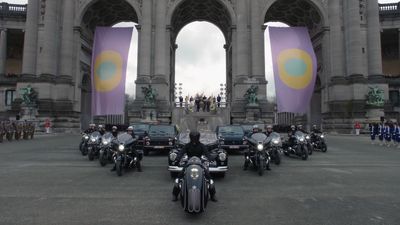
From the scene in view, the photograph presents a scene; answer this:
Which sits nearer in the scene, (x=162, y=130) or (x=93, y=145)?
(x=93, y=145)

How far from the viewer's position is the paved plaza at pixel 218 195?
6.08 metres

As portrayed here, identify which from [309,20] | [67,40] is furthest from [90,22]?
[309,20]

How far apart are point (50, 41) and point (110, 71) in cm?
1190

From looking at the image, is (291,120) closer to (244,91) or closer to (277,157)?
(244,91)

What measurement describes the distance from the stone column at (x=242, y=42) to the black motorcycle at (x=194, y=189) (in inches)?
1402

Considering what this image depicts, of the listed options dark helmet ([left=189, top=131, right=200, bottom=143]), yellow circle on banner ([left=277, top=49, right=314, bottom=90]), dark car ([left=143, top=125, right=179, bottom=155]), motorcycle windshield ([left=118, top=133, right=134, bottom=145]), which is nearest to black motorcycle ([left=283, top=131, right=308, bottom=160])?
dark car ([left=143, top=125, right=179, bottom=155])

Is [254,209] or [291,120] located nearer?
[254,209]

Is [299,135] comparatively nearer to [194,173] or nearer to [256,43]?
[194,173]

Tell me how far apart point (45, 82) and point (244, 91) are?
2576 centimetres

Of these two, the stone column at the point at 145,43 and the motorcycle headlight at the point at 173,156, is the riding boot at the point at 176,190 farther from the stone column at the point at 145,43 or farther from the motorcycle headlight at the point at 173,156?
the stone column at the point at 145,43

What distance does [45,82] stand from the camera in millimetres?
40000

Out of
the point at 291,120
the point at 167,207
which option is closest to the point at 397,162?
the point at 167,207

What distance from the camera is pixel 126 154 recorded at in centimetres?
1203

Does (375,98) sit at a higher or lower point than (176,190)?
higher
